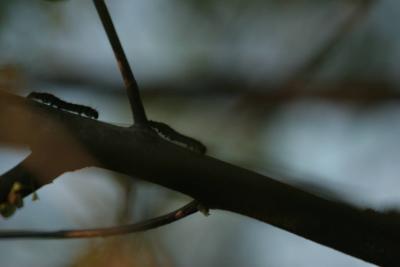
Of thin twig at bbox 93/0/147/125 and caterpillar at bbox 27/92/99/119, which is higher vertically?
thin twig at bbox 93/0/147/125

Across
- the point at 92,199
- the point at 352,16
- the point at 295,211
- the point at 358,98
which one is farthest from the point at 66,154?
the point at 352,16

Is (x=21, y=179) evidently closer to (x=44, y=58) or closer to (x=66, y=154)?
(x=66, y=154)

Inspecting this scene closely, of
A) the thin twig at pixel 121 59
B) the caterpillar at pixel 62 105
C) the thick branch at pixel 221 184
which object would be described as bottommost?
the thick branch at pixel 221 184

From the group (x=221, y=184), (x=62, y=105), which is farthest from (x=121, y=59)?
(x=221, y=184)

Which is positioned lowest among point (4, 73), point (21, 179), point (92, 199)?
point (21, 179)

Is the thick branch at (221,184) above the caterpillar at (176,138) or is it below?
below

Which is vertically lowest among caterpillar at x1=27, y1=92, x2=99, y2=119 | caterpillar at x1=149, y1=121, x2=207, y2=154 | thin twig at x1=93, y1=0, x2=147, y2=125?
caterpillar at x1=27, y1=92, x2=99, y2=119
